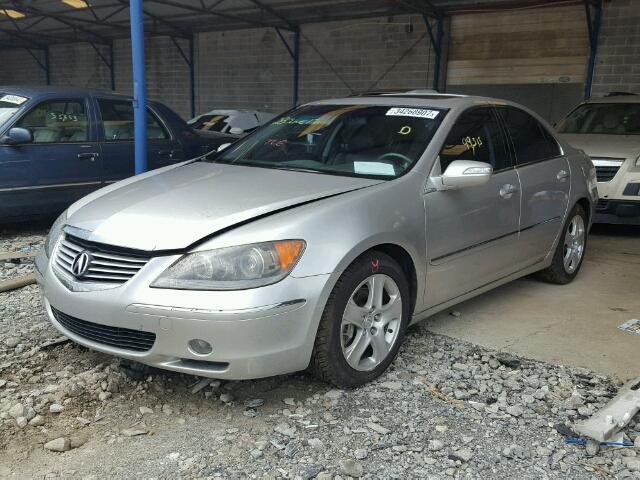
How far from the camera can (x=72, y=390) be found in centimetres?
291

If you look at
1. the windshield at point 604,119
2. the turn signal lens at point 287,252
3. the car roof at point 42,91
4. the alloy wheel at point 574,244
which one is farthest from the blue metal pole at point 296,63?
the turn signal lens at point 287,252

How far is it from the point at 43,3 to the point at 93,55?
222 inches

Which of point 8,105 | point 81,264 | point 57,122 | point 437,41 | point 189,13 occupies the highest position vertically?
point 189,13

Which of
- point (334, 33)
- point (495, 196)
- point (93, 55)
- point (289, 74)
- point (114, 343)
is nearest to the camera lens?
point (114, 343)

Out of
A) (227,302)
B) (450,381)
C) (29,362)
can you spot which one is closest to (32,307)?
(29,362)

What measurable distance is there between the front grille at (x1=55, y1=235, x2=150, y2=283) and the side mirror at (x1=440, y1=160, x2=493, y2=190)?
67.3 inches

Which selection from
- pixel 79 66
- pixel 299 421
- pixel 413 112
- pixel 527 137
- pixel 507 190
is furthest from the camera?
pixel 79 66

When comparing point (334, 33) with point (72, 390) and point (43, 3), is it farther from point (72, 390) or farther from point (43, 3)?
point (72, 390)

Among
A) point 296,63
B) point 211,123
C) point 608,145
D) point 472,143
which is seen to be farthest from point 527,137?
point 296,63

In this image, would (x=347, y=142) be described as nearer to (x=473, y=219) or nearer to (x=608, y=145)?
(x=473, y=219)

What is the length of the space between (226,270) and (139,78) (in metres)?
3.35

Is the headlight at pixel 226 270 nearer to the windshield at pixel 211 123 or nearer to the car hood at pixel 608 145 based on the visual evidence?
the car hood at pixel 608 145

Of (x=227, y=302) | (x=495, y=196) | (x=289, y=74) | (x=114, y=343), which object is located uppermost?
(x=289, y=74)

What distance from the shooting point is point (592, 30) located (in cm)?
1131
